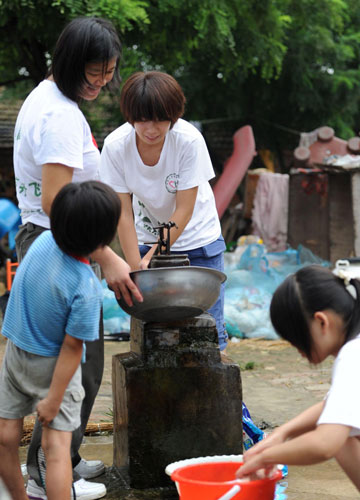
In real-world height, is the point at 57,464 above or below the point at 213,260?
below

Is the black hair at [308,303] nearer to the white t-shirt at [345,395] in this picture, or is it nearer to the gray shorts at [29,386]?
the white t-shirt at [345,395]

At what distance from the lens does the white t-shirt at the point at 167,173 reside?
3197 mm

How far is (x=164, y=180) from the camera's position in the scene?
3.23 metres

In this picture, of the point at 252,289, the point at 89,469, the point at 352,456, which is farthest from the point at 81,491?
the point at 252,289

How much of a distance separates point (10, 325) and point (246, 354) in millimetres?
4435

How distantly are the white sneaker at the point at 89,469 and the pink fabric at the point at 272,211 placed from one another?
829 centimetres

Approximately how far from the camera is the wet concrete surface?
3.07 m

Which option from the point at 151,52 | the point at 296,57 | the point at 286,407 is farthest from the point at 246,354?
the point at 296,57

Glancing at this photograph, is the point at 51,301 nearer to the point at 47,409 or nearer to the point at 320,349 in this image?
the point at 47,409

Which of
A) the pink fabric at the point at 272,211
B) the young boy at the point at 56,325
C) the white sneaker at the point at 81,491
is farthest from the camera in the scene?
the pink fabric at the point at 272,211

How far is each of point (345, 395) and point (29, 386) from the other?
1090mm

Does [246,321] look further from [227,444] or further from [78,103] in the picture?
[78,103]

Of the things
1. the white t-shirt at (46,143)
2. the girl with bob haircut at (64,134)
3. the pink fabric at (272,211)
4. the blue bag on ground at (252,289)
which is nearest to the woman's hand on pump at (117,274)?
the girl with bob haircut at (64,134)

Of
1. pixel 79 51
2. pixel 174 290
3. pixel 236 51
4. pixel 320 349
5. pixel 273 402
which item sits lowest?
pixel 273 402
